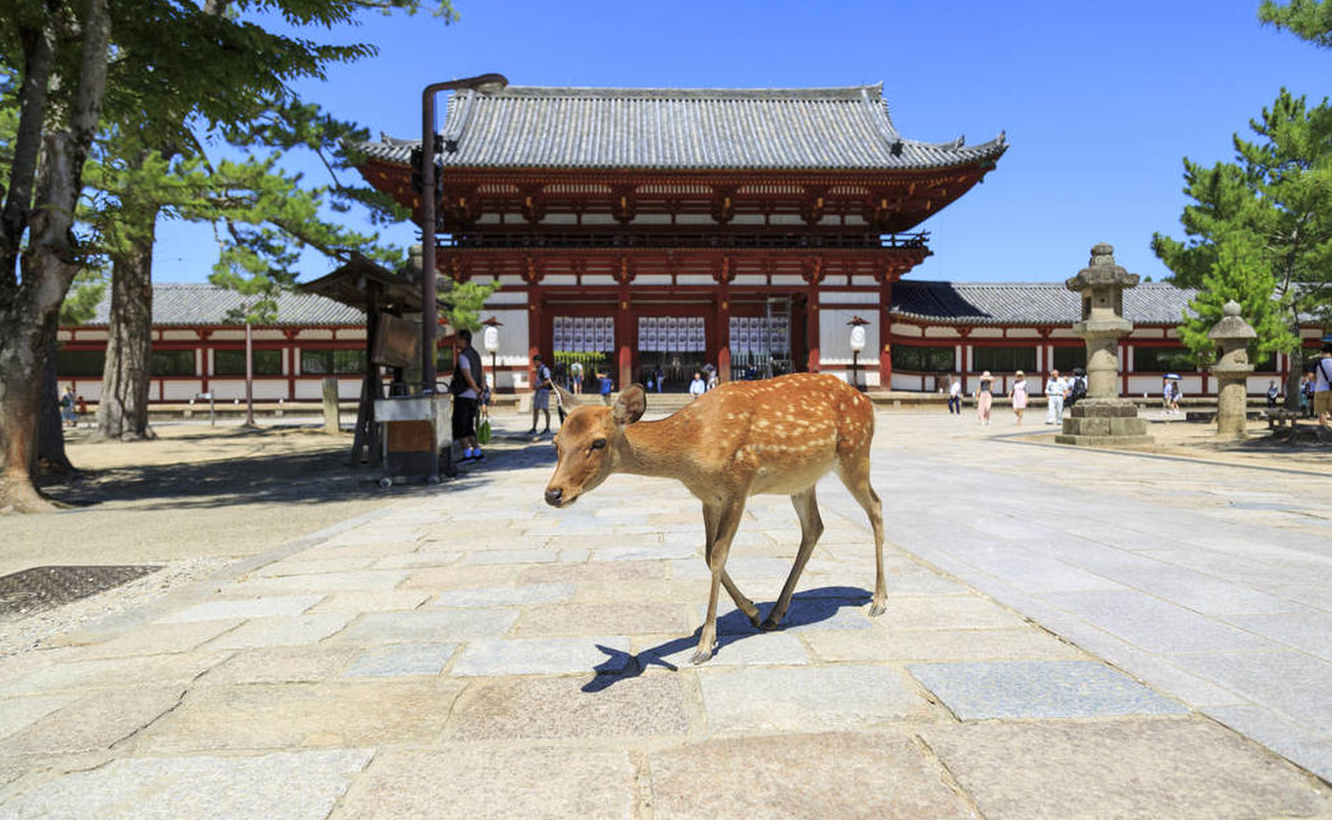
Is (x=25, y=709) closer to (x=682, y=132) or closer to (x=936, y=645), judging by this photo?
(x=936, y=645)

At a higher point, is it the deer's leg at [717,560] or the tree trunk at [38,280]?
the tree trunk at [38,280]

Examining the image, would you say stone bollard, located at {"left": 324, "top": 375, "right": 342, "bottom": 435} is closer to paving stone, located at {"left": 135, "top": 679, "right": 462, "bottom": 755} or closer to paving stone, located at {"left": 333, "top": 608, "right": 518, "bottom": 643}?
paving stone, located at {"left": 333, "top": 608, "right": 518, "bottom": 643}

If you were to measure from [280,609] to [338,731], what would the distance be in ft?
5.58

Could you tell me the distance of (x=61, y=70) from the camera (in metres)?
8.39

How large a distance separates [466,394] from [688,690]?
886 centimetres

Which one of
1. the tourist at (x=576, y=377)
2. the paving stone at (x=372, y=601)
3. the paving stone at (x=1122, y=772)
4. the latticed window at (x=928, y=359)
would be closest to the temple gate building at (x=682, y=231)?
the tourist at (x=576, y=377)

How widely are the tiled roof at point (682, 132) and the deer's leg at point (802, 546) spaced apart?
2091 cm

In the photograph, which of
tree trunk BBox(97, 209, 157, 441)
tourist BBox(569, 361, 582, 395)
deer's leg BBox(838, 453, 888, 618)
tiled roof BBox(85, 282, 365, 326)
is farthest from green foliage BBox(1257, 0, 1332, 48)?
tiled roof BBox(85, 282, 365, 326)

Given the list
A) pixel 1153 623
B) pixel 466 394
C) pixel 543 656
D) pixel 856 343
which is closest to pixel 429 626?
pixel 543 656

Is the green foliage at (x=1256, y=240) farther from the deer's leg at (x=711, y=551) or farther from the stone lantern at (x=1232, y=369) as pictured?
the deer's leg at (x=711, y=551)

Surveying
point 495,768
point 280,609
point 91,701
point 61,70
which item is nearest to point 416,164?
point 61,70

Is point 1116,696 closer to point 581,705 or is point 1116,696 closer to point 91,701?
point 581,705

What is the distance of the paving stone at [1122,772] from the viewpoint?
1777 millimetres

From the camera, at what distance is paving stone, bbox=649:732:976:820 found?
1.80 m
